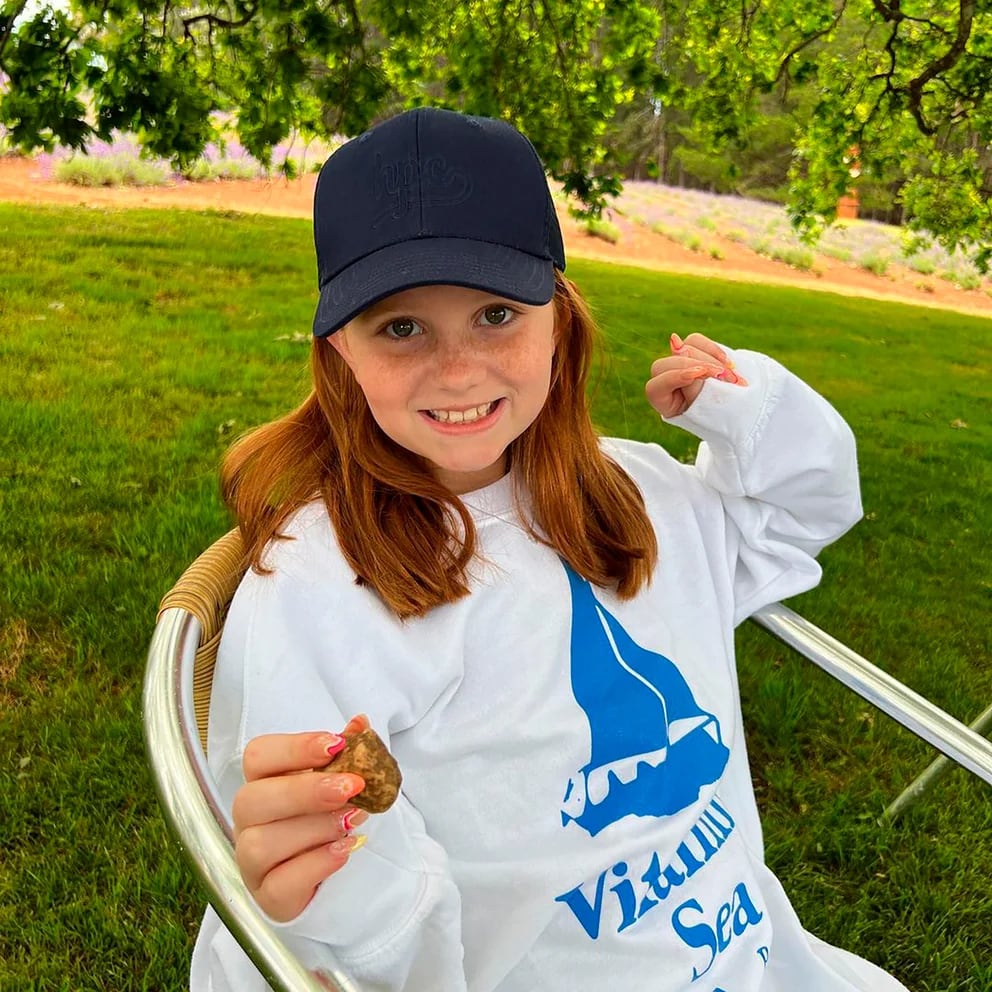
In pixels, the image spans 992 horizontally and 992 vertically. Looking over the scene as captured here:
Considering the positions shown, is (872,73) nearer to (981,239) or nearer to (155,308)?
(981,239)

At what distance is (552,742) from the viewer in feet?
4.25

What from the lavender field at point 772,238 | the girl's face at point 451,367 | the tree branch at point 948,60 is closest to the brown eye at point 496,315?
the girl's face at point 451,367

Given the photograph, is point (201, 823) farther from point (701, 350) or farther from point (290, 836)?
point (701, 350)

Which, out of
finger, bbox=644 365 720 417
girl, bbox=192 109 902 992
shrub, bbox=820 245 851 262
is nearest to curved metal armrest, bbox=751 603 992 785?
girl, bbox=192 109 902 992

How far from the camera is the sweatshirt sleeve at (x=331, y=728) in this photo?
1.00 m

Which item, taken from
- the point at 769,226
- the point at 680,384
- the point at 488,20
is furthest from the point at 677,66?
the point at 769,226

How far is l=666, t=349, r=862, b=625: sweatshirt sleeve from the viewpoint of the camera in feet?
4.97

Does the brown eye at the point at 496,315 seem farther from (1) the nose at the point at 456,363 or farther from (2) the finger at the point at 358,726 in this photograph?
(2) the finger at the point at 358,726

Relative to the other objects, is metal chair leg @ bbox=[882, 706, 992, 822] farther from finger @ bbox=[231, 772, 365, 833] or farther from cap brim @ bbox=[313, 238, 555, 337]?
finger @ bbox=[231, 772, 365, 833]

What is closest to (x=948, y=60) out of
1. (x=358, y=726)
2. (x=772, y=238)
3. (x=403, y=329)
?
(x=403, y=329)

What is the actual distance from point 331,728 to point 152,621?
2239mm

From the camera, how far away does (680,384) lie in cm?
153

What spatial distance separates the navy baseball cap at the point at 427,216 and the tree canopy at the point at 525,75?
2364mm

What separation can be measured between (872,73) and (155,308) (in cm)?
554
